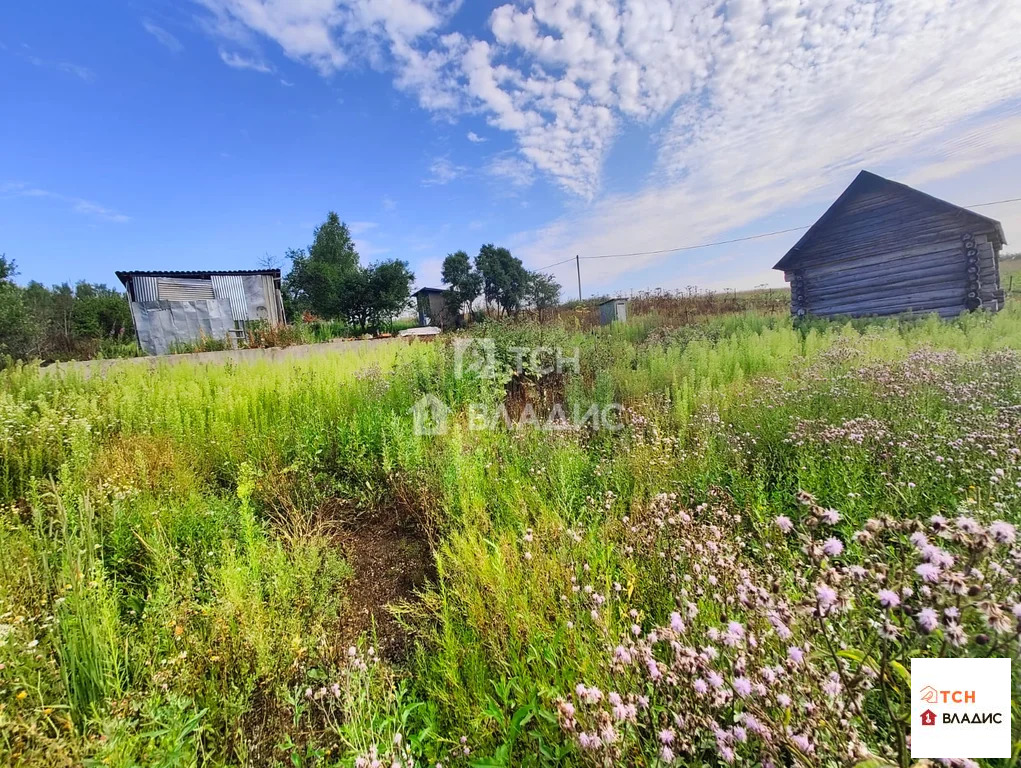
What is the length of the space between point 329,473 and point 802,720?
3.54m

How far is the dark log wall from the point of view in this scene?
1004cm

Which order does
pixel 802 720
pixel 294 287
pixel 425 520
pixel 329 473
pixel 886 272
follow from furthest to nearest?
pixel 294 287 → pixel 886 272 → pixel 329 473 → pixel 425 520 → pixel 802 720

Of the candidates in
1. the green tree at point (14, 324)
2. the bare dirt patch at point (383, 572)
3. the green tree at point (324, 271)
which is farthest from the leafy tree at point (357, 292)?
the bare dirt patch at point (383, 572)

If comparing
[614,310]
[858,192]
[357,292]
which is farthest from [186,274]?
[858,192]

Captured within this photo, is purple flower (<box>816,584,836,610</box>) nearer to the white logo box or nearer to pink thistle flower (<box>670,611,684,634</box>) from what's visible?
the white logo box

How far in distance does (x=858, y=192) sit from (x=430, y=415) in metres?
14.6

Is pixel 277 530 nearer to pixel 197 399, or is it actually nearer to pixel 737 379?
pixel 197 399

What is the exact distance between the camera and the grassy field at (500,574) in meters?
0.97

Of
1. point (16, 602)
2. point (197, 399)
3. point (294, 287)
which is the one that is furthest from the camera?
point (294, 287)

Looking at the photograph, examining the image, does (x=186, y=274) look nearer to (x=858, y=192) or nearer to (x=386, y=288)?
(x=386, y=288)

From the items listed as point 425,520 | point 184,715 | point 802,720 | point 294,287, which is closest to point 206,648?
point 184,715

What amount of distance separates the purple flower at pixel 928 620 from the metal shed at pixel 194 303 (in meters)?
17.1

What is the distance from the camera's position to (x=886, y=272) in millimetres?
11672

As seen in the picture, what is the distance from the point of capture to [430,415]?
4.28m
